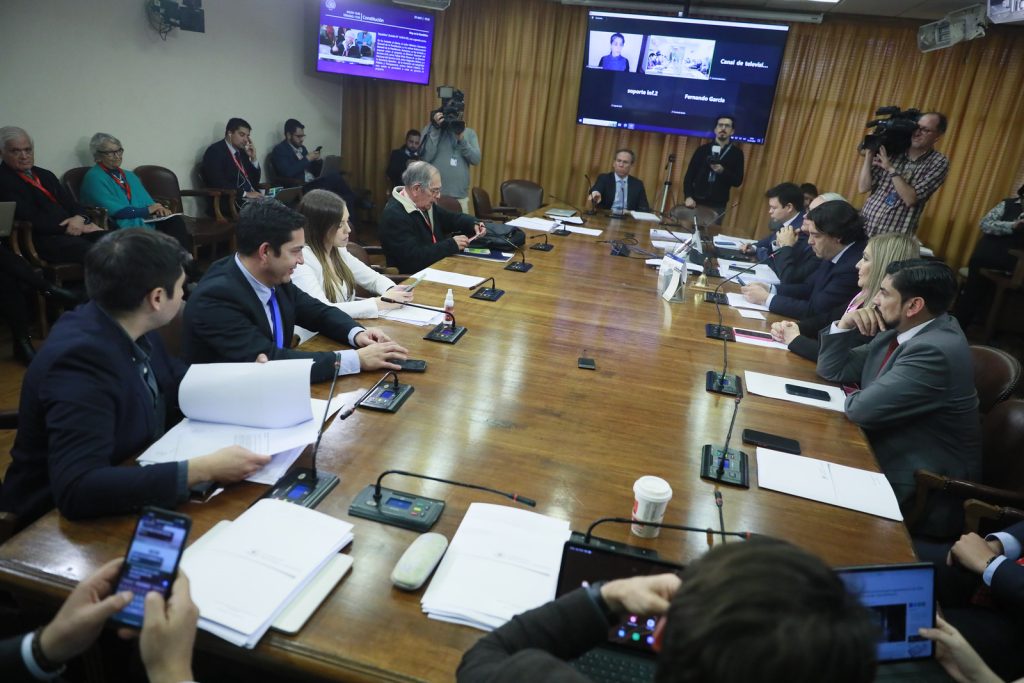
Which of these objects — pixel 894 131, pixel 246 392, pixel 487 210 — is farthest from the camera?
pixel 487 210

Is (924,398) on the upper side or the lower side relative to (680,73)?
lower

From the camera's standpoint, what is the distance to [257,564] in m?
1.04

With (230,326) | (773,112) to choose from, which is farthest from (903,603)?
(773,112)

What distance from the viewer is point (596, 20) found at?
631cm

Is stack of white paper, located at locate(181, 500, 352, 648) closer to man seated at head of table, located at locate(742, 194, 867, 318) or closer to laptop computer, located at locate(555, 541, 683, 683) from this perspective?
laptop computer, located at locate(555, 541, 683, 683)

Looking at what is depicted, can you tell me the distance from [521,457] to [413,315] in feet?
3.58

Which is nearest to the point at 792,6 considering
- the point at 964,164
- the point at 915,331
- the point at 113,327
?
the point at 964,164

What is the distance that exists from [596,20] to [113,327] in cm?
617

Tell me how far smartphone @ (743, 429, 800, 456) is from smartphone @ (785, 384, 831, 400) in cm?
37

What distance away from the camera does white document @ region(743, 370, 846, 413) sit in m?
2.00

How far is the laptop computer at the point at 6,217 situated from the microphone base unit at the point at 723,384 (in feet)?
11.5

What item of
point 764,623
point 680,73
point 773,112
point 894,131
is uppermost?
point 680,73

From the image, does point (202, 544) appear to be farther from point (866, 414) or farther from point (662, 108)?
point (662, 108)

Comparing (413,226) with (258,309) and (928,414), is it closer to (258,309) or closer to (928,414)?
Result: (258,309)
